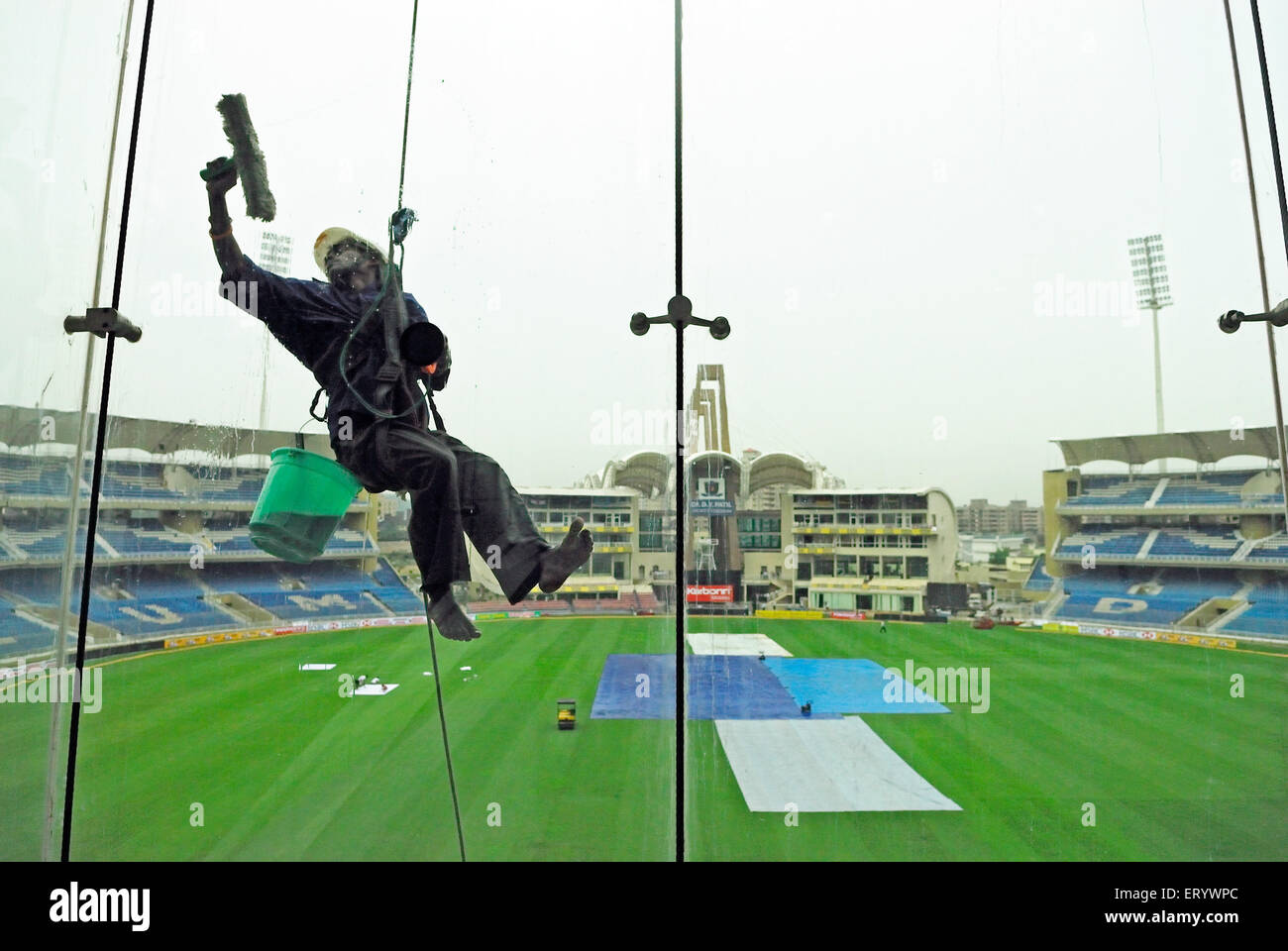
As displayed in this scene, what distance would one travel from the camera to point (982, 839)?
4.04m

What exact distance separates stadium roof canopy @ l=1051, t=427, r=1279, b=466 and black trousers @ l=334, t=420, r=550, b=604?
222cm

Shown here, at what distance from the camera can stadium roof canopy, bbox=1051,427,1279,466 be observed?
2.13 m

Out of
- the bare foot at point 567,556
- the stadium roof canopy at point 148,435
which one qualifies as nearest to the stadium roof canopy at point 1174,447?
the bare foot at point 567,556

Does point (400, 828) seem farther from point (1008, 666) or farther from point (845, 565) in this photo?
point (1008, 666)

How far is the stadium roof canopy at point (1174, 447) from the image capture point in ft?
7.00

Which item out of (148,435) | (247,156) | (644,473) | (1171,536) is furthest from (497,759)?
(1171,536)

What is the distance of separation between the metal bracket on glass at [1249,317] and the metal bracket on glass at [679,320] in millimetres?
1706

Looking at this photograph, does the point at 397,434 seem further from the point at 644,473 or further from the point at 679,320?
the point at 679,320

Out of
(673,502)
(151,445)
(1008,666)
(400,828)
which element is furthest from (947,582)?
(151,445)

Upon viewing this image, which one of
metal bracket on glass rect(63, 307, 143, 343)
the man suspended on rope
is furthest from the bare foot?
metal bracket on glass rect(63, 307, 143, 343)

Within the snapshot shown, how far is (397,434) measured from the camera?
1649mm

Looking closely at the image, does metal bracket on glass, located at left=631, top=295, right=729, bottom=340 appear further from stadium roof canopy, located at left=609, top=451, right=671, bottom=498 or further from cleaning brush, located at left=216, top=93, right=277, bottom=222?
cleaning brush, located at left=216, top=93, right=277, bottom=222

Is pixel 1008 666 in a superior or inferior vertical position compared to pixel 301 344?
inferior

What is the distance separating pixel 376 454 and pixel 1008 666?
276cm
